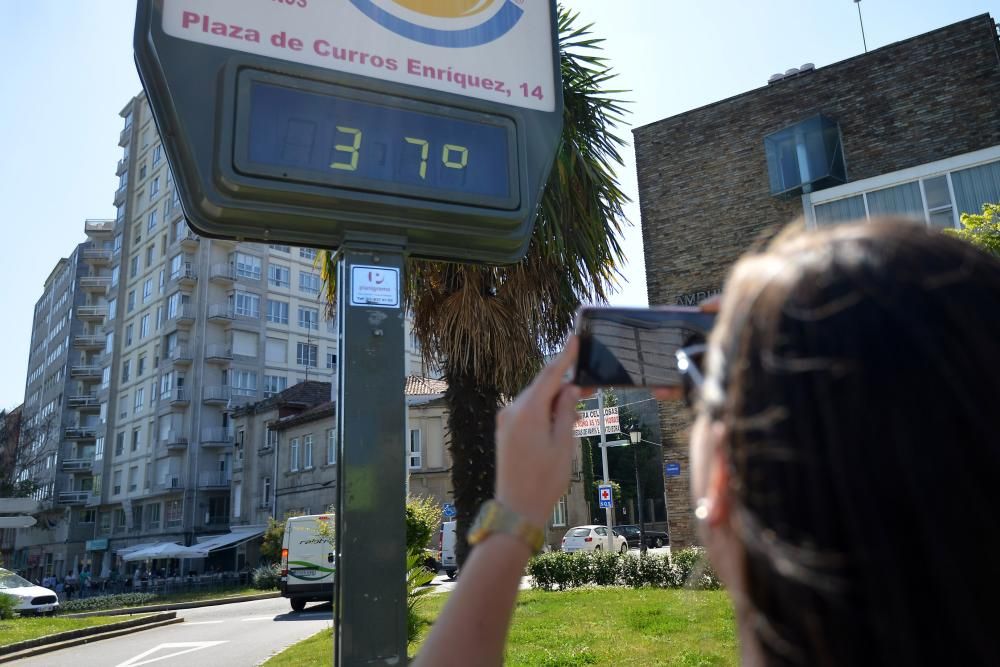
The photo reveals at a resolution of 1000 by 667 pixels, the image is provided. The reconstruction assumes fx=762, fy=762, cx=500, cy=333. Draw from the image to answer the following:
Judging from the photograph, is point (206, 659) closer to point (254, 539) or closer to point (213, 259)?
point (254, 539)

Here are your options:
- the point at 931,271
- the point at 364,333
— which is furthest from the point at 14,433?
the point at 931,271

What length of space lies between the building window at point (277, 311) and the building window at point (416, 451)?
61.3 ft

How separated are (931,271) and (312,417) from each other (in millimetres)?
40169

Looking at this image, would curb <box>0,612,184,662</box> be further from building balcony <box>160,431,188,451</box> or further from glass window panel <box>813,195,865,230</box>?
building balcony <box>160,431,188,451</box>

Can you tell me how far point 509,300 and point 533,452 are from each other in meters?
6.98

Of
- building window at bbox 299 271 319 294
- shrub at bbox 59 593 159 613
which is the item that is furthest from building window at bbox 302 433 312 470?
building window at bbox 299 271 319 294

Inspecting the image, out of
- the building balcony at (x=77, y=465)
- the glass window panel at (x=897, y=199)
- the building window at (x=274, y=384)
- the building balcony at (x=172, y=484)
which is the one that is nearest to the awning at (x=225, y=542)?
the building balcony at (x=172, y=484)

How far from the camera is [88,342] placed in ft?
210

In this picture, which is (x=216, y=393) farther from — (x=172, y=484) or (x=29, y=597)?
(x=29, y=597)

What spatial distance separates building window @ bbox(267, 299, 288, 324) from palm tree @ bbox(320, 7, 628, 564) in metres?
45.3

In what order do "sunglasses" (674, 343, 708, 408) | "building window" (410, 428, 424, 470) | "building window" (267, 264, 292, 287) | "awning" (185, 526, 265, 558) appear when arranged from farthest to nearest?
"building window" (267, 264, 292, 287) < "awning" (185, 526, 265, 558) < "building window" (410, 428, 424, 470) < "sunglasses" (674, 343, 708, 408)

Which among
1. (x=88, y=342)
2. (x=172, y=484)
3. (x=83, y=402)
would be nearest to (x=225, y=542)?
(x=172, y=484)

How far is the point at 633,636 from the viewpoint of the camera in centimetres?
881

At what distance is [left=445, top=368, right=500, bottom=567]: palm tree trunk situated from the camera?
7.54 metres
